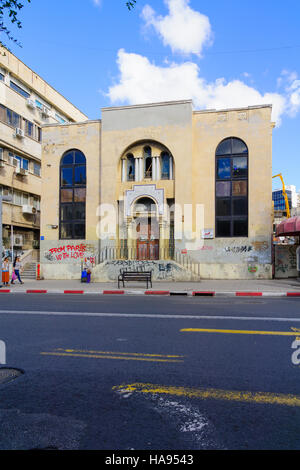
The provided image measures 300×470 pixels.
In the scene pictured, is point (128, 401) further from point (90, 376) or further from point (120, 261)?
point (120, 261)

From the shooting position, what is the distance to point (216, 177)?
2336cm

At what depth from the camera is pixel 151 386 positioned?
4145 millimetres

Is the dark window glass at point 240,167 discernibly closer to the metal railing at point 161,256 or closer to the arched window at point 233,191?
the arched window at point 233,191

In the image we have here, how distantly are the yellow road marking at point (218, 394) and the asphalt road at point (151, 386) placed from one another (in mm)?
Result: 10

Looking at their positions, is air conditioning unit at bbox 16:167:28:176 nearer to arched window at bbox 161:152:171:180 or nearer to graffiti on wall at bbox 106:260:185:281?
arched window at bbox 161:152:171:180

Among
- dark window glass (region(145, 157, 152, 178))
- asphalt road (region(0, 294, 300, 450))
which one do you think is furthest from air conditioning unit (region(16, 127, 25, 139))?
asphalt road (region(0, 294, 300, 450))

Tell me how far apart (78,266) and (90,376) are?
67.0 feet

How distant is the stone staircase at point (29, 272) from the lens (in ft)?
86.3

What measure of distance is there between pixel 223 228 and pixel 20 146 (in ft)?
62.1

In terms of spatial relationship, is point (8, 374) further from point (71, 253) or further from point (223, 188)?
point (71, 253)

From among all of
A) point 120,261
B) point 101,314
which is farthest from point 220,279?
point 101,314

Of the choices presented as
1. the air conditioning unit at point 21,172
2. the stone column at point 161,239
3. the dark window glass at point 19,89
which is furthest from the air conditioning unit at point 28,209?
the stone column at point 161,239

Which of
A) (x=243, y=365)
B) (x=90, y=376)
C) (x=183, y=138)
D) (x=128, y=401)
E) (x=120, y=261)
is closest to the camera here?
(x=128, y=401)

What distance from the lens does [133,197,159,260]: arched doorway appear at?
24031 millimetres
